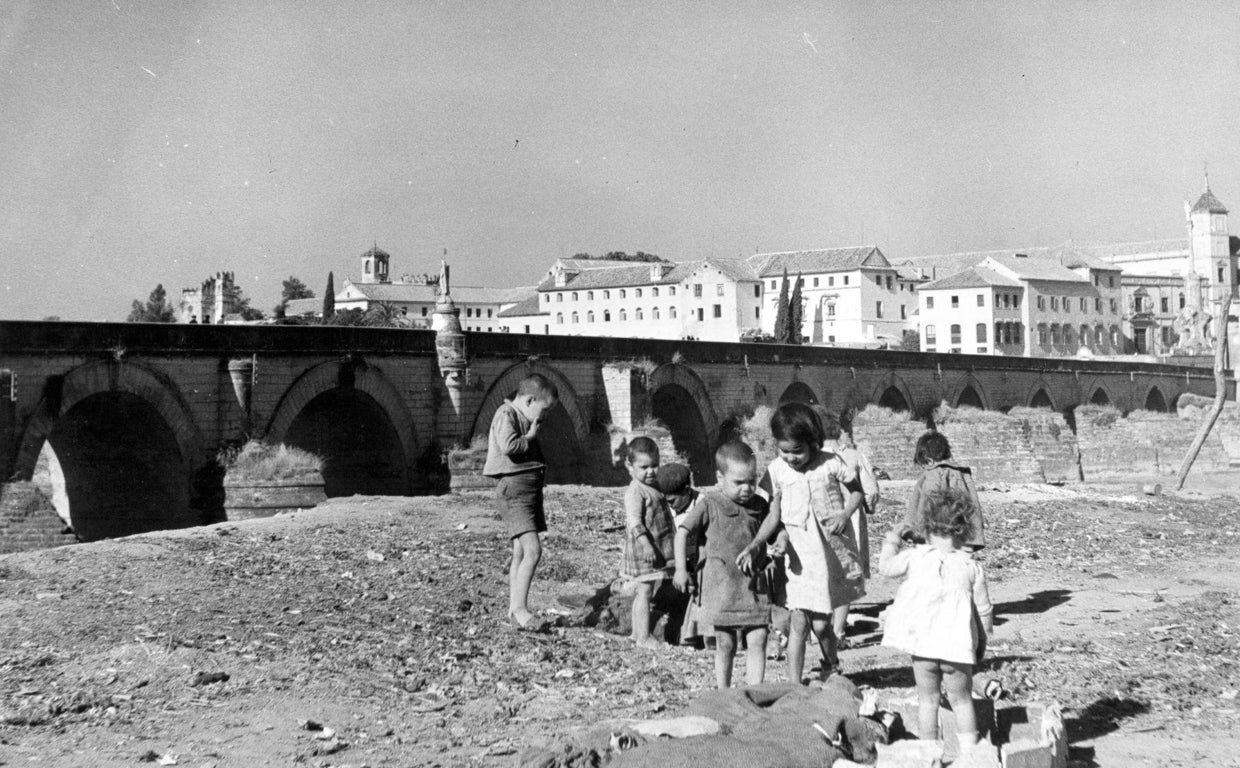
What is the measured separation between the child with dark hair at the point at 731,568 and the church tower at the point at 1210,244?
110730mm

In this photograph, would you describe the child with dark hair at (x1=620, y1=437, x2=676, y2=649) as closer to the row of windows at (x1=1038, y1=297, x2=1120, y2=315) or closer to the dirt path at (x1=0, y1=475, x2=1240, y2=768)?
the dirt path at (x1=0, y1=475, x2=1240, y2=768)

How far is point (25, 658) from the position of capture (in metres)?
7.47

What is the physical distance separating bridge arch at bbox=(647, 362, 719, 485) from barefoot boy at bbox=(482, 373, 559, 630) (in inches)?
840

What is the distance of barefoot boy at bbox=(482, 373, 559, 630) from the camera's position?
28.8ft

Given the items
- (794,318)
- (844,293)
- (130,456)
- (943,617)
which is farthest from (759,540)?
(844,293)

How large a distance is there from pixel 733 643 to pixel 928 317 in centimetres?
7881

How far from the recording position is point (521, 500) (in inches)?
347

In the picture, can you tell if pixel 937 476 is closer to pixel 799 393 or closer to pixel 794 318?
pixel 799 393

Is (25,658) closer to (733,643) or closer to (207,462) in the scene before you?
(733,643)

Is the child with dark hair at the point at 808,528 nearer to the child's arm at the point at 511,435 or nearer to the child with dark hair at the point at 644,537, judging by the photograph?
the child with dark hair at the point at 644,537

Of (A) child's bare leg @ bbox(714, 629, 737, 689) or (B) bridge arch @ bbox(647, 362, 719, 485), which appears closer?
(A) child's bare leg @ bbox(714, 629, 737, 689)

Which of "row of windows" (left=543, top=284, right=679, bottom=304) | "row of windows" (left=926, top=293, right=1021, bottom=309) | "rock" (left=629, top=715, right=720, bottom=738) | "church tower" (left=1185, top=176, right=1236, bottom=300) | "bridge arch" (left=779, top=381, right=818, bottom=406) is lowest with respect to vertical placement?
"rock" (left=629, top=715, right=720, bottom=738)

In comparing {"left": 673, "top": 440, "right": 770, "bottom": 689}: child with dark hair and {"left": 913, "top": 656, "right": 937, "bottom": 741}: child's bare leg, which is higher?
{"left": 673, "top": 440, "right": 770, "bottom": 689}: child with dark hair

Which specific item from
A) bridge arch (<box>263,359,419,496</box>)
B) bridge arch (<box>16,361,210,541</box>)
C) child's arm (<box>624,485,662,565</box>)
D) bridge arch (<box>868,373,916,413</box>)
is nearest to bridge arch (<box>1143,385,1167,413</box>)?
bridge arch (<box>868,373,916,413</box>)
